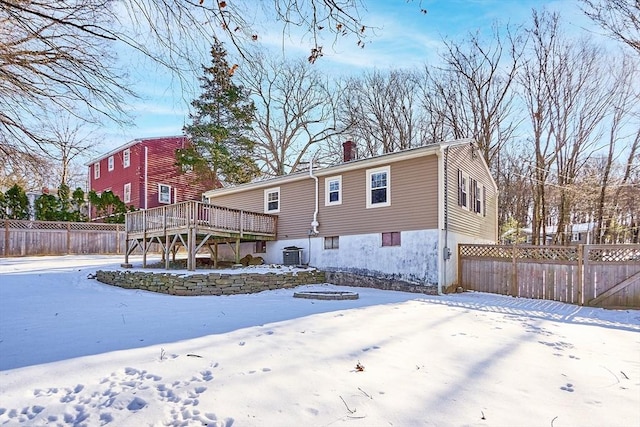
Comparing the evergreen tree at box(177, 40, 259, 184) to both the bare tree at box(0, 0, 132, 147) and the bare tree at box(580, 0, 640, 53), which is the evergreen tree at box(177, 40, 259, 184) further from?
the bare tree at box(0, 0, 132, 147)

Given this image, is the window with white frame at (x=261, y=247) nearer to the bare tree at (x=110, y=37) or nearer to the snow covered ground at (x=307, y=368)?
the snow covered ground at (x=307, y=368)

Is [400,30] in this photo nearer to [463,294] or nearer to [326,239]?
[463,294]

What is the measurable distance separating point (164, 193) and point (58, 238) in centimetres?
705

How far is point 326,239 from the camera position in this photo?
1443cm

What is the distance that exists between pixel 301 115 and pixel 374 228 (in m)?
16.1

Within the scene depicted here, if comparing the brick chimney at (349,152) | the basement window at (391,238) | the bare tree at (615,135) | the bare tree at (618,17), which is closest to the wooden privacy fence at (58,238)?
the brick chimney at (349,152)

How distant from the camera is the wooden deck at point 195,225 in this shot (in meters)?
13.0

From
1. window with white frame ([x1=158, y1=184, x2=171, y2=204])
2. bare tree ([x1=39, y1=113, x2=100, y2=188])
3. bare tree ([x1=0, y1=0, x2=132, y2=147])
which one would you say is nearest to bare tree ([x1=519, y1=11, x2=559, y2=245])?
bare tree ([x1=39, y1=113, x2=100, y2=188])

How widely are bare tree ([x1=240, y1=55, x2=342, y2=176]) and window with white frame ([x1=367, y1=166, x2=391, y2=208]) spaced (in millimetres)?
13891

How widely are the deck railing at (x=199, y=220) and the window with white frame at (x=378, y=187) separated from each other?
4480 millimetres

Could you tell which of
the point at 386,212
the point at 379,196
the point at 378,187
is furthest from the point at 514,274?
the point at 378,187

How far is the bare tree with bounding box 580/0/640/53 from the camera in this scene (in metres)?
10.6

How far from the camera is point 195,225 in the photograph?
1298 centimetres

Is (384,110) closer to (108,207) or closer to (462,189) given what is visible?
(462,189)
